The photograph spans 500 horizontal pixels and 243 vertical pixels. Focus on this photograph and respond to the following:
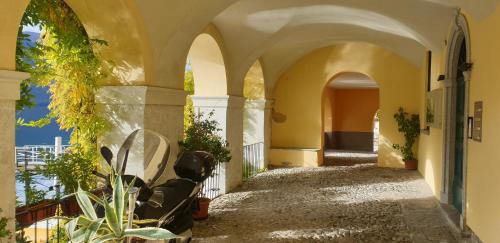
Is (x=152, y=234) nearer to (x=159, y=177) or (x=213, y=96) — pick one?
(x=159, y=177)

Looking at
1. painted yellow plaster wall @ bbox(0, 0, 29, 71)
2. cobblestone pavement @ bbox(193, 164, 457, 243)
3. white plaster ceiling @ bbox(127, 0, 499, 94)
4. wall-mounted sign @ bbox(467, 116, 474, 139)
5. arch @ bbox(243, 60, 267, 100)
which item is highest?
white plaster ceiling @ bbox(127, 0, 499, 94)

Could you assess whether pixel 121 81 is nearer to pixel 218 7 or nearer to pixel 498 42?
pixel 218 7

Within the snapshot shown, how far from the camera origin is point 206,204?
5691mm

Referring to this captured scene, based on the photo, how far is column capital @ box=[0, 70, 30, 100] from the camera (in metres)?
2.46

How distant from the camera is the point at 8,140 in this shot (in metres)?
2.54

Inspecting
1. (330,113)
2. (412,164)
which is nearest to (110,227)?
(412,164)

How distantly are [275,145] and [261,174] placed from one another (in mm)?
2479

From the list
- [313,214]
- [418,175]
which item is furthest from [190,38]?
[418,175]

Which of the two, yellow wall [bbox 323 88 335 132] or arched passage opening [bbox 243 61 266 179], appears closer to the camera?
arched passage opening [bbox 243 61 266 179]

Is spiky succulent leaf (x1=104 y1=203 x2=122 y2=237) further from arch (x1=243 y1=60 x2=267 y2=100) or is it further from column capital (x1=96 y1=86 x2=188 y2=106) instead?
Result: arch (x1=243 y1=60 x2=267 y2=100)

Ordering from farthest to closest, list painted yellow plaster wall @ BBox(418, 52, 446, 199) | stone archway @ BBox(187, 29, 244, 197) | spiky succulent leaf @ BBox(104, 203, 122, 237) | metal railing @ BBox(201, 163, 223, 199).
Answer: metal railing @ BBox(201, 163, 223, 199), stone archway @ BBox(187, 29, 244, 197), painted yellow plaster wall @ BBox(418, 52, 446, 199), spiky succulent leaf @ BBox(104, 203, 122, 237)

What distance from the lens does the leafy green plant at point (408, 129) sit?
33.8 feet

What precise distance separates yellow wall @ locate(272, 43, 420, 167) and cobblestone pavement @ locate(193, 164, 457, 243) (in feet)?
7.35

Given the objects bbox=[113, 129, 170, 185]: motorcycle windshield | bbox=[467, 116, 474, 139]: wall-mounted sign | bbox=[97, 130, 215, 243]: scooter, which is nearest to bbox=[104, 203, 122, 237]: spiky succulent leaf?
bbox=[97, 130, 215, 243]: scooter
